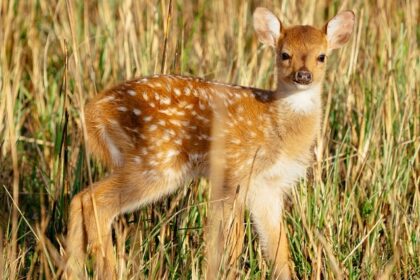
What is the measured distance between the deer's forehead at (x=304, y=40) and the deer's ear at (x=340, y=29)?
99 millimetres

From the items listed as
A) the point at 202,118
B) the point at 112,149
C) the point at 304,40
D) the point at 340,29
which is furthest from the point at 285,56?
the point at 112,149

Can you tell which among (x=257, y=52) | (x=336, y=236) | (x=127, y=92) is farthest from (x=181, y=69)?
(x=336, y=236)

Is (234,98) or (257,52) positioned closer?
(234,98)

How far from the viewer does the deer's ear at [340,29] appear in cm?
453

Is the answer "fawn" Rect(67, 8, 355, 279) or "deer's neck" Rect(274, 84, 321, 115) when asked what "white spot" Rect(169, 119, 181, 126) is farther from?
"deer's neck" Rect(274, 84, 321, 115)

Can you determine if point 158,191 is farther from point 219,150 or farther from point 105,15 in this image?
point 105,15

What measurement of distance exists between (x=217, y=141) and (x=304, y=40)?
60 centimetres

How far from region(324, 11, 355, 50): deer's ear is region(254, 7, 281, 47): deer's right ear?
0.23 meters

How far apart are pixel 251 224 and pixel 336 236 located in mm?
430

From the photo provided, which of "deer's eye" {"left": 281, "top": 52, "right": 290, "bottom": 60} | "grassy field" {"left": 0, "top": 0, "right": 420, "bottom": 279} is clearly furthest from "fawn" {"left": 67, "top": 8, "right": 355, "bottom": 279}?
"grassy field" {"left": 0, "top": 0, "right": 420, "bottom": 279}

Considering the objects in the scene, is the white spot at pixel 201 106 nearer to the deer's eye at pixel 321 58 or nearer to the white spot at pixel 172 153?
the white spot at pixel 172 153

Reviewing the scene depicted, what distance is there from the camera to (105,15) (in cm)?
569

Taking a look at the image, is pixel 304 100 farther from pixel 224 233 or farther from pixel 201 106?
pixel 224 233

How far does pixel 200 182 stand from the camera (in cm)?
464
